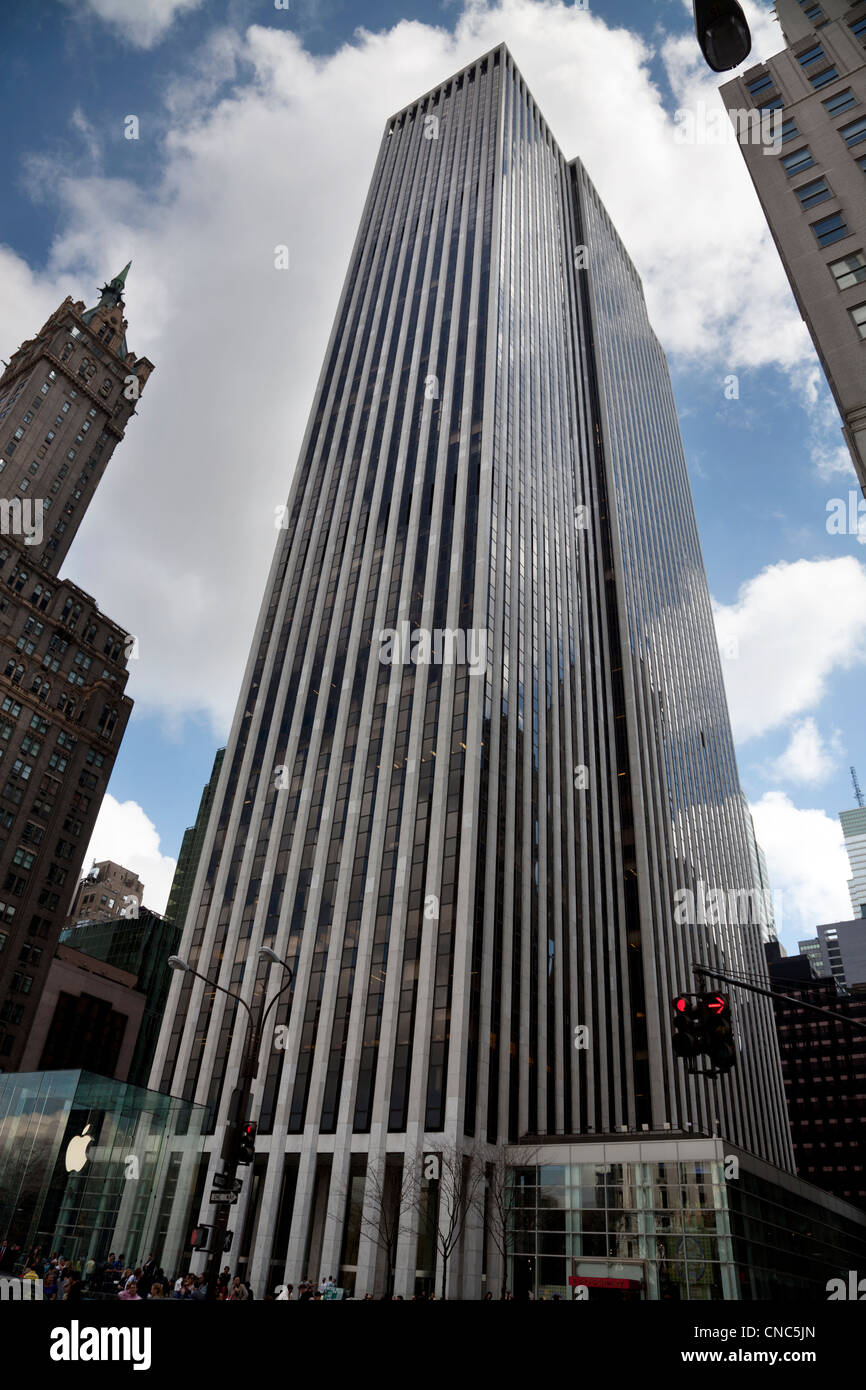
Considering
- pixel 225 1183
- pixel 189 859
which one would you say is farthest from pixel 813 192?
pixel 189 859

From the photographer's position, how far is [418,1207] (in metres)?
44.8

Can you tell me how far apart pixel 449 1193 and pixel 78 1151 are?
751 inches

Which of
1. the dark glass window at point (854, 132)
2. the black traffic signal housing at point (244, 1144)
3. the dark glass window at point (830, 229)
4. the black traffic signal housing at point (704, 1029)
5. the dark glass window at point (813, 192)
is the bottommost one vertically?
the black traffic signal housing at point (244, 1144)

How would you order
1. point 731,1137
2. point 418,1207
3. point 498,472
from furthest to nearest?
point 731,1137 < point 498,472 < point 418,1207

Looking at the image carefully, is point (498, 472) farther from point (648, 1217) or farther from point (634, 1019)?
point (648, 1217)

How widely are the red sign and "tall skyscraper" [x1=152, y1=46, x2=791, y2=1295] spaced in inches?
238

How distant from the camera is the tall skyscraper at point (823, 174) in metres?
28.9

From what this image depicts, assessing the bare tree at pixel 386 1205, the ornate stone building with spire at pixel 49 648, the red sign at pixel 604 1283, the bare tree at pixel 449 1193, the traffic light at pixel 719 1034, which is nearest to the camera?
the traffic light at pixel 719 1034

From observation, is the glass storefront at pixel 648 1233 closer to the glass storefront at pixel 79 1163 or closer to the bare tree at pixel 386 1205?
the bare tree at pixel 386 1205

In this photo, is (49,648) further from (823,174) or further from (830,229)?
(830,229)

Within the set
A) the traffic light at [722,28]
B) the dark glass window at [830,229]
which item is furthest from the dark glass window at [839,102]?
the traffic light at [722,28]

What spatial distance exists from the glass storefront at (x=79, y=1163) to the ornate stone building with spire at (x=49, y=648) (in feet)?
182
